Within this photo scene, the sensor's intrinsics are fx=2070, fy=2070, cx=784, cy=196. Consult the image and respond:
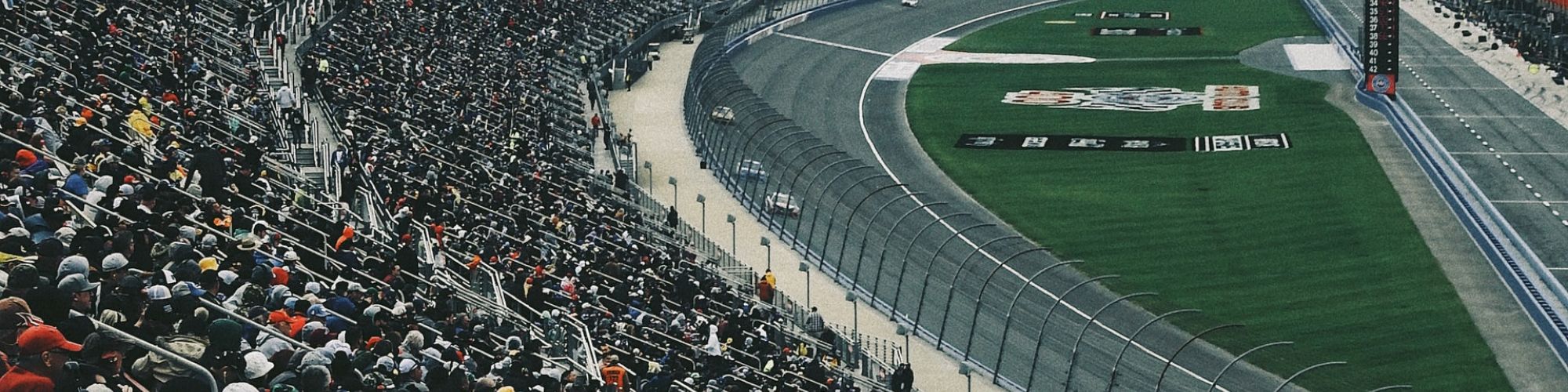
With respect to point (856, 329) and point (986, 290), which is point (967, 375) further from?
point (986, 290)

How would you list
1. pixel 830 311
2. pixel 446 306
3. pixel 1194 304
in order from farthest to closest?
pixel 1194 304 → pixel 830 311 → pixel 446 306

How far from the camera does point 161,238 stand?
72.6ft

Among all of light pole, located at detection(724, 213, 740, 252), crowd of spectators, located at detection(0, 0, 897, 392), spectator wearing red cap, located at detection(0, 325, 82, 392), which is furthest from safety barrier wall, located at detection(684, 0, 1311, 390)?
spectator wearing red cap, located at detection(0, 325, 82, 392)

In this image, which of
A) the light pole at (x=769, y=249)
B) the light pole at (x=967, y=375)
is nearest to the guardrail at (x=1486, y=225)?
the light pole at (x=967, y=375)

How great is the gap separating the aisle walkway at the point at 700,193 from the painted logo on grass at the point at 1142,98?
1363cm

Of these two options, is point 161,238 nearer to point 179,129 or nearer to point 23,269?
point 23,269

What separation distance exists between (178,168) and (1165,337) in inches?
837

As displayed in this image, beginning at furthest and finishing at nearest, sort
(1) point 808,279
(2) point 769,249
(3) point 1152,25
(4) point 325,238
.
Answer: (3) point 1152,25, (2) point 769,249, (1) point 808,279, (4) point 325,238

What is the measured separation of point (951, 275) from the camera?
45594 millimetres

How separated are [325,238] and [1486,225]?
109 feet

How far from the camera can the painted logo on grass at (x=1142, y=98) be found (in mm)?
76938

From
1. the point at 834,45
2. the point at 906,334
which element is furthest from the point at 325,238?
the point at 834,45

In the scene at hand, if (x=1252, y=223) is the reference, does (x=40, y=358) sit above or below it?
above

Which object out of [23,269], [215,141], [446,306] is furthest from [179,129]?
[23,269]
